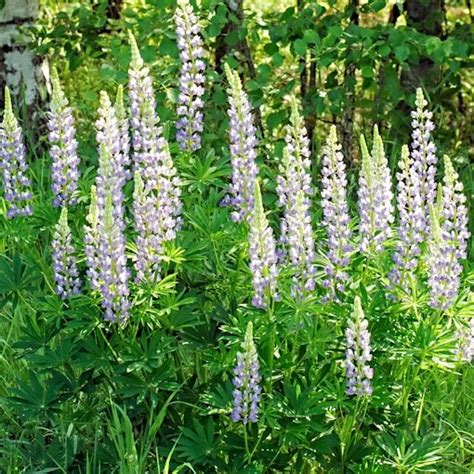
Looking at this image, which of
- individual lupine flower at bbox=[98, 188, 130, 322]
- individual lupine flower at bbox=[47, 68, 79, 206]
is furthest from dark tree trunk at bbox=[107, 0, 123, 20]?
individual lupine flower at bbox=[98, 188, 130, 322]

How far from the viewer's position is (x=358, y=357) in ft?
9.81

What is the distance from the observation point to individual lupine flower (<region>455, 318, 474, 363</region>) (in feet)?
11.0

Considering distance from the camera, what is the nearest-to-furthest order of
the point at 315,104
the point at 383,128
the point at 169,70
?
1. the point at 169,70
2. the point at 315,104
3. the point at 383,128

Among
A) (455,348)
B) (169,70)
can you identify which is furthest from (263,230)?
(169,70)

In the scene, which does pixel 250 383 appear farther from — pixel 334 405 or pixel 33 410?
pixel 33 410

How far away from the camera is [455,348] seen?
10.8 feet

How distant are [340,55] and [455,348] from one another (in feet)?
7.57

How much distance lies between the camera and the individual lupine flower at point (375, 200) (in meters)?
3.13

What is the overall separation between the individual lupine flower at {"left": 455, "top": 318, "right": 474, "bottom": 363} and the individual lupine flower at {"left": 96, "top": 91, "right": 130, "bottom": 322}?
1.07 metres

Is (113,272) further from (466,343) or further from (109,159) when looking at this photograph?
(466,343)

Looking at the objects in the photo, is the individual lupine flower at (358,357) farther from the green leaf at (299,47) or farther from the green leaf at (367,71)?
the green leaf at (367,71)

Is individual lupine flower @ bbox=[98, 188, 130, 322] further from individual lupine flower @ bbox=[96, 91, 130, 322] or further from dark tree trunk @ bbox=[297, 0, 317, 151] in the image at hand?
dark tree trunk @ bbox=[297, 0, 317, 151]

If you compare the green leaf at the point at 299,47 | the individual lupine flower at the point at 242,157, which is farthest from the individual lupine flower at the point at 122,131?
the green leaf at the point at 299,47

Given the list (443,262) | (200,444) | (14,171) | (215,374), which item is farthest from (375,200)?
(14,171)
